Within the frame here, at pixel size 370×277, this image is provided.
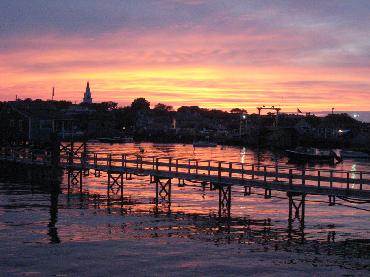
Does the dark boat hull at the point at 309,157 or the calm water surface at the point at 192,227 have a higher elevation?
the dark boat hull at the point at 309,157

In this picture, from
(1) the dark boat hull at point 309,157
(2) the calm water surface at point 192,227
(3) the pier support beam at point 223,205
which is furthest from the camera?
(1) the dark boat hull at point 309,157

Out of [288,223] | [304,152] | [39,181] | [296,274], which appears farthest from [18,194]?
[304,152]


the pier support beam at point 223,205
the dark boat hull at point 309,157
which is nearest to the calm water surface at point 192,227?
the pier support beam at point 223,205

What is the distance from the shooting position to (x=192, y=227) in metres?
33.4

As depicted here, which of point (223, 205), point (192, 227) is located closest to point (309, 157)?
point (223, 205)

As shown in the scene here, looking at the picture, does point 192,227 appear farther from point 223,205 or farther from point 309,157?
point 309,157

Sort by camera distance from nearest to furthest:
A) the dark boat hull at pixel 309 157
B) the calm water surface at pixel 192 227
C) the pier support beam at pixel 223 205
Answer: the calm water surface at pixel 192 227, the pier support beam at pixel 223 205, the dark boat hull at pixel 309 157

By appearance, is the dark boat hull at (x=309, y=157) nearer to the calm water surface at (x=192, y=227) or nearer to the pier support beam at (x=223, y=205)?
the calm water surface at (x=192, y=227)

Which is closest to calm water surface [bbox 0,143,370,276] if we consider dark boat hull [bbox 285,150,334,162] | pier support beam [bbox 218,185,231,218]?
pier support beam [bbox 218,185,231,218]

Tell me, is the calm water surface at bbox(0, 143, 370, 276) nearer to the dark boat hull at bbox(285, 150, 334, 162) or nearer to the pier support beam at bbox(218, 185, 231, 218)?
the pier support beam at bbox(218, 185, 231, 218)

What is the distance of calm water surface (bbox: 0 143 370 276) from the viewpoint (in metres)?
27.0

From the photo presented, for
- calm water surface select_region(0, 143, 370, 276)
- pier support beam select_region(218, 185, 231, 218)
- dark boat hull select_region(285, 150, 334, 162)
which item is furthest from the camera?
dark boat hull select_region(285, 150, 334, 162)

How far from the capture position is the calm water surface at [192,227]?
2702cm

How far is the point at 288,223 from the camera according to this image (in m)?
35.0
